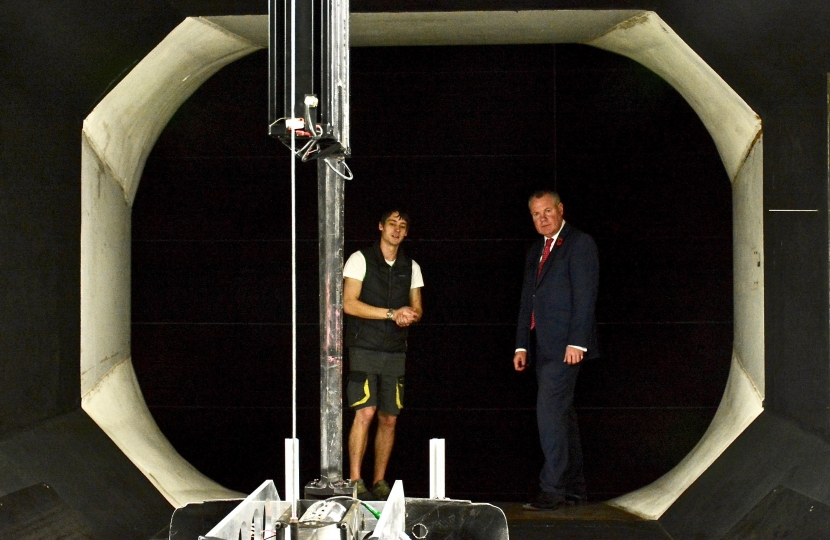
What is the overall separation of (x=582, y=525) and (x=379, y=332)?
126 centimetres

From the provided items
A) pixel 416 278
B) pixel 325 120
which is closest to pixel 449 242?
pixel 416 278

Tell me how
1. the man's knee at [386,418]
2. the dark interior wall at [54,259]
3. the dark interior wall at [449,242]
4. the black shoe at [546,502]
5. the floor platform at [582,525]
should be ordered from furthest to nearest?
1. the dark interior wall at [449,242]
2. the man's knee at [386,418]
3. the black shoe at [546,502]
4. the floor platform at [582,525]
5. the dark interior wall at [54,259]

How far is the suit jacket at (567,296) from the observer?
4031 mm

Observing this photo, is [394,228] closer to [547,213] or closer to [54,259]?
[547,213]

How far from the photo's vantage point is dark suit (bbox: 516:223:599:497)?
158 inches

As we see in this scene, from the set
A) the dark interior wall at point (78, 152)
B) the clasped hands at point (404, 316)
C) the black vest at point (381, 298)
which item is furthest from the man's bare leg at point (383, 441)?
the dark interior wall at point (78, 152)

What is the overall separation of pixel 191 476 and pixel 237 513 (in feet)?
7.36

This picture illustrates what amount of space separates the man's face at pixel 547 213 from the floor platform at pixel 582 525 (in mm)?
1286

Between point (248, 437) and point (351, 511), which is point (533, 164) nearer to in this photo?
point (248, 437)

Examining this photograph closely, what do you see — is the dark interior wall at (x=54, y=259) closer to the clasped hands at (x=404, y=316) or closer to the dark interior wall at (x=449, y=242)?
the dark interior wall at (x=449, y=242)

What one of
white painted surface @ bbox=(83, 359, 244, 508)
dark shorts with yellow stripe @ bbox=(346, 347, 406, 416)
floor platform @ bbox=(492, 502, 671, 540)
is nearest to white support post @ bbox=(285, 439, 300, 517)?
white painted surface @ bbox=(83, 359, 244, 508)

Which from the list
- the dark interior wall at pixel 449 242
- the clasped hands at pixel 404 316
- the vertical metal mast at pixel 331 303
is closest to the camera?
the vertical metal mast at pixel 331 303

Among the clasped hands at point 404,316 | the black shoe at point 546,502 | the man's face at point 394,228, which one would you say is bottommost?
the black shoe at point 546,502

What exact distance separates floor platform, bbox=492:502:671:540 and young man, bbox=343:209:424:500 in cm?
70
